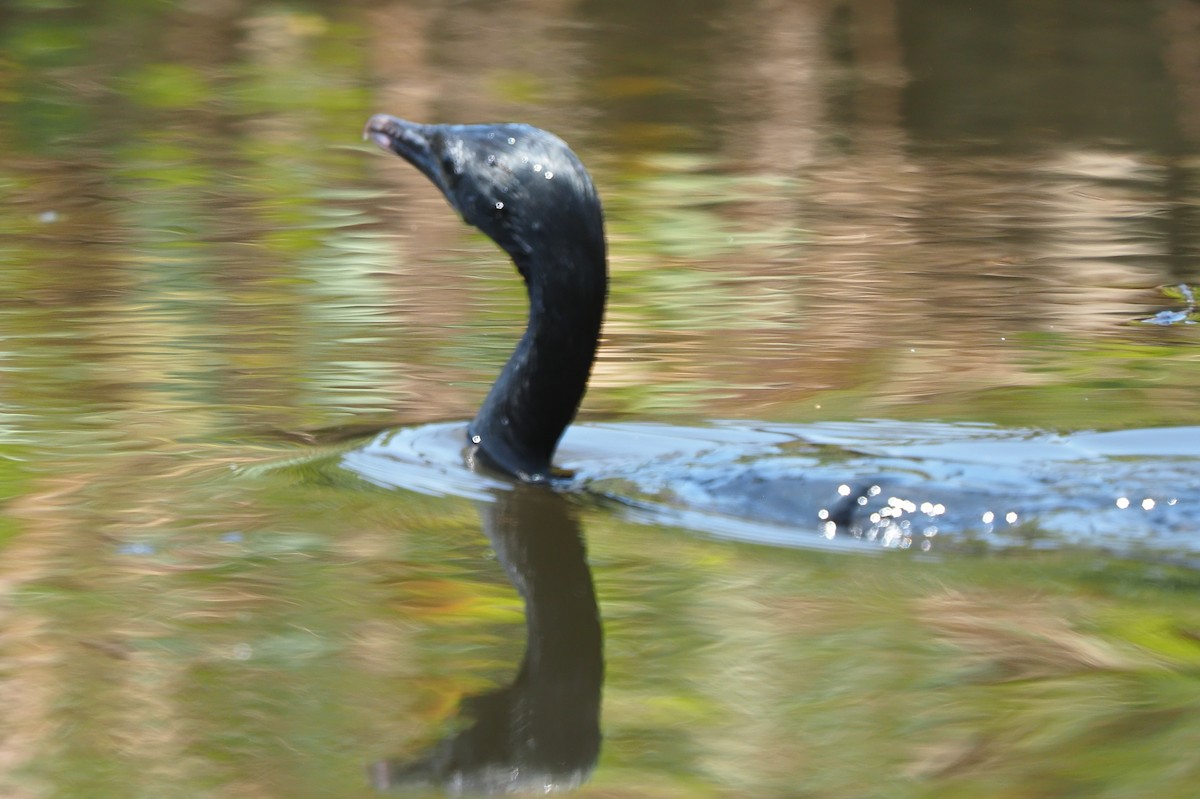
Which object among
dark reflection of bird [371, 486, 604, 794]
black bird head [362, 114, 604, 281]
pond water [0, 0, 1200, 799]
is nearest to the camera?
dark reflection of bird [371, 486, 604, 794]

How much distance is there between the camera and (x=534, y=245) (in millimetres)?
4508

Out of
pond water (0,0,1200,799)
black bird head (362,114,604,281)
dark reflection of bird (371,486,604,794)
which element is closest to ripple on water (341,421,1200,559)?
pond water (0,0,1200,799)

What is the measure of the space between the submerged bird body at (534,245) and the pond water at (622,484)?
0.19 metres

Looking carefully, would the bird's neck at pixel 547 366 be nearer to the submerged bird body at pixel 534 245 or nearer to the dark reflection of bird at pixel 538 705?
the submerged bird body at pixel 534 245

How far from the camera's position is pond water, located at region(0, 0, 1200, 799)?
9.87ft

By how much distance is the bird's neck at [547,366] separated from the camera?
178 inches

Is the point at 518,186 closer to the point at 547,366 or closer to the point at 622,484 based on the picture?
the point at 547,366

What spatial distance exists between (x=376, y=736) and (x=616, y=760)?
0.38 m

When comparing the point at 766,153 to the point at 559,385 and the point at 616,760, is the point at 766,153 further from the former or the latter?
the point at 616,760

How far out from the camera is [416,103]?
12.2m

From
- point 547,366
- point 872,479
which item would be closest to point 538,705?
point 872,479

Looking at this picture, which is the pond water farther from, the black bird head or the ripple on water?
the black bird head

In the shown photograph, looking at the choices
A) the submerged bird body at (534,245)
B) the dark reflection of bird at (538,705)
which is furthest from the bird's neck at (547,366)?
the dark reflection of bird at (538,705)

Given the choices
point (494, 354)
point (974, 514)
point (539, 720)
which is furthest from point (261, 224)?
point (539, 720)
